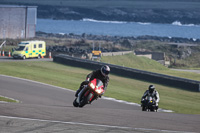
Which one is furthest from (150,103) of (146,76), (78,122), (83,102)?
(146,76)

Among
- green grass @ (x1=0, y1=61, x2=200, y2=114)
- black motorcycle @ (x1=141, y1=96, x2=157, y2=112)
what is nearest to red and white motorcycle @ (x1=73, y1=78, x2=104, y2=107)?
black motorcycle @ (x1=141, y1=96, x2=157, y2=112)

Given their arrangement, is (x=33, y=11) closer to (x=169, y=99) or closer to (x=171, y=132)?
(x=169, y=99)

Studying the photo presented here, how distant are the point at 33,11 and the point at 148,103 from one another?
257ft

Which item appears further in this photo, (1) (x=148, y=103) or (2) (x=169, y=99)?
(2) (x=169, y=99)

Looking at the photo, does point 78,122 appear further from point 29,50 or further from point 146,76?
point 29,50

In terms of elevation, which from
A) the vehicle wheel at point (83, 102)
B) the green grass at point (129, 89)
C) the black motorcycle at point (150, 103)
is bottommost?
the green grass at point (129, 89)

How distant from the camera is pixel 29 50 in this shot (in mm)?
44094

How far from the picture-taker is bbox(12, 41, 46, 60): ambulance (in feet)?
140

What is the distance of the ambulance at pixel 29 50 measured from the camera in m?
42.6

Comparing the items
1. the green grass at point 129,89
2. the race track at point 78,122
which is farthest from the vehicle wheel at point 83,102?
the green grass at point 129,89

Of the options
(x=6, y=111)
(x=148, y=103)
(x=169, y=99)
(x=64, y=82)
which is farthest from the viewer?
(x=64, y=82)

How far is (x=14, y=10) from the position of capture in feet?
288

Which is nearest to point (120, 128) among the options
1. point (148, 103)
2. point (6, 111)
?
point (6, 111)

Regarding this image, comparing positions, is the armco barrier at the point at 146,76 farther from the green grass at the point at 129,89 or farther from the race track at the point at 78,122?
the race track at the point at 78,122
